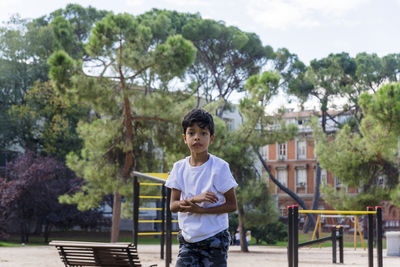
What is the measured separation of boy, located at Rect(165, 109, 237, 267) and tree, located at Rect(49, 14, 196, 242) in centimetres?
1376

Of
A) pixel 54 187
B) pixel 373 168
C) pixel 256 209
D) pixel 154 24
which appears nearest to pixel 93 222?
pixel 54 187

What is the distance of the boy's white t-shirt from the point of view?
10.5 feet

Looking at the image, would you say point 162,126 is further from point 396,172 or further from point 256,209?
point 396,172

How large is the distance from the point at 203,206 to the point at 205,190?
80mm

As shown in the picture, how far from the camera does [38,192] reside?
25562mm

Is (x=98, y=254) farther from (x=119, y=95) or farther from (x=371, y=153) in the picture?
(x=371, y=153)

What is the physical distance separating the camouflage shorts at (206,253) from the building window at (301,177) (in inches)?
2035

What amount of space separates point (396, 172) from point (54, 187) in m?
13.9

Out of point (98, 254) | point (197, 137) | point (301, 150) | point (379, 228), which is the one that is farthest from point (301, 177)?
point (197, 137)

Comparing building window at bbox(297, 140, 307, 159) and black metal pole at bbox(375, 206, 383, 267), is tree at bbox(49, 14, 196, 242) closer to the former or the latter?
black metal pole at bbox(375, 206, 383, 267)

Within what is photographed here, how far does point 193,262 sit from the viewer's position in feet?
10.6

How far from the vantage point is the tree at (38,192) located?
962 inches

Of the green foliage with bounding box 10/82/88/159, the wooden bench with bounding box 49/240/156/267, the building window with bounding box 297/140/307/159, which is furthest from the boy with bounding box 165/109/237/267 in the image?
the building window with bounding box 297/140/307/159

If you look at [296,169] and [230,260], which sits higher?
[296,169]
